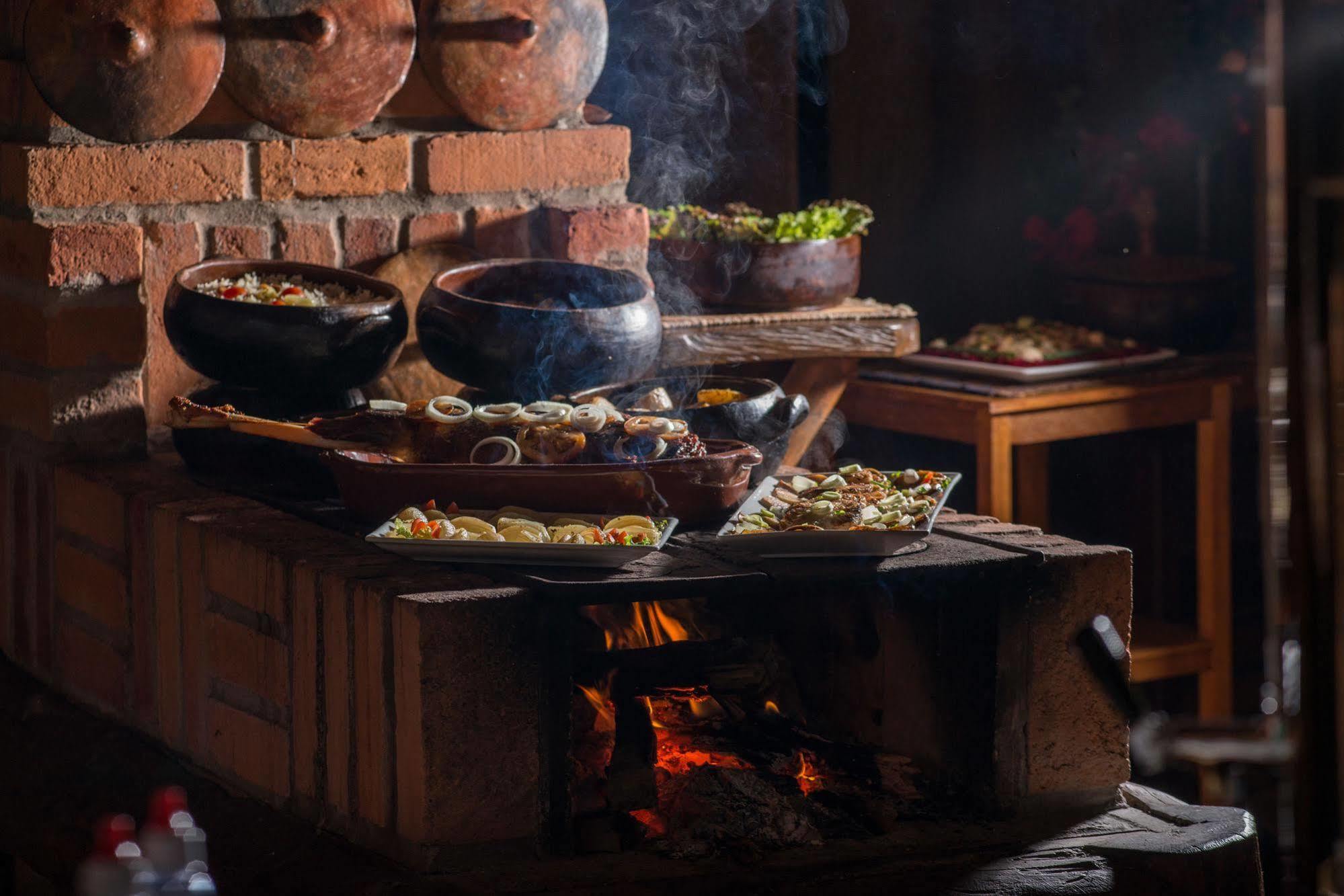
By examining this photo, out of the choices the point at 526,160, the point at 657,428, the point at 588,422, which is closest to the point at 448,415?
the point at 588,422

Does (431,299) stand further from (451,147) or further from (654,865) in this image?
(654,865)

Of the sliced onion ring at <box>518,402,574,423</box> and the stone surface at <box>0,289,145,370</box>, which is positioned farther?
the stone surface at <box>0,289,145,370</box>

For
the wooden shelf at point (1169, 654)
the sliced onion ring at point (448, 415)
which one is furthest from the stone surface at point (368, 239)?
the wooden shelf at point (1169, 654)

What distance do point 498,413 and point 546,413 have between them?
3.1 inches

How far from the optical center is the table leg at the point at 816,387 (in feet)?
14.6

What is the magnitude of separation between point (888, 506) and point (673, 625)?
0.47 m

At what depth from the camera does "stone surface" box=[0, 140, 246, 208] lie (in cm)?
309

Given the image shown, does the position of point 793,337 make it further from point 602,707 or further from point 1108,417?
point 602,707

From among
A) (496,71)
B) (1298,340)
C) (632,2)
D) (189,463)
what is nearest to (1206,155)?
(632,2)

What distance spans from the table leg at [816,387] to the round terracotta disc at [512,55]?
47.2 inches

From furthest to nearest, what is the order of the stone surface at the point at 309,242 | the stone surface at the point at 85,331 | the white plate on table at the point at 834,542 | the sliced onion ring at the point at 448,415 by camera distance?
the stone surface at the point at 309,242 → the stone surface at the point at 85,331 → the sliced onion ring at the point at 448,415 → the white plate on table at the point at 834,542

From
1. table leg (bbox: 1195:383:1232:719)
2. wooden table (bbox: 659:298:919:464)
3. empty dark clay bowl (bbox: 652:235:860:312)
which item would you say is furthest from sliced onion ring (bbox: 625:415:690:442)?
table leg (bbox: 1195:383:1232:719)

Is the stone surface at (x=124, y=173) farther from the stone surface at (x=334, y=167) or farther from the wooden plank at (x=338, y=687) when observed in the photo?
the wooden plank at (x=338, y=687)

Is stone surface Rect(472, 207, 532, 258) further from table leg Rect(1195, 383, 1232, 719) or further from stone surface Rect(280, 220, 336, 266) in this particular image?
table leg Rect(1195, 383, 1232, 719)
